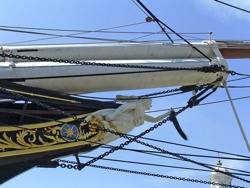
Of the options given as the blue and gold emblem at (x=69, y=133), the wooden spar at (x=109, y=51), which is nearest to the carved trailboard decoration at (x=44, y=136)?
the blue and gold emblem at (x=69, y=133)

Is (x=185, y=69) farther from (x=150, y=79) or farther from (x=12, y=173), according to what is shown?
(x=12, y=173)

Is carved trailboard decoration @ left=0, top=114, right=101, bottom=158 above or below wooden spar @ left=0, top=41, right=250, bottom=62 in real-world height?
below

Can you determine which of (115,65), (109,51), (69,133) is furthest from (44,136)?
(109,51)

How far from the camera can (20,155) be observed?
7.88 metres

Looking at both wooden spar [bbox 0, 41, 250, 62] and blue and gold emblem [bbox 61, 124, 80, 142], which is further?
wooden spar [bbox 0, 41, 250, 62]

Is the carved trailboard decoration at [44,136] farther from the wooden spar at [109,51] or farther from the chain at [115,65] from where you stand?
the wooden spar at [109,51]

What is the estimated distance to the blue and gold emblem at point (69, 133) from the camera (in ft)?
26.4

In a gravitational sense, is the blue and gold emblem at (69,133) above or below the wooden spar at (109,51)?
below

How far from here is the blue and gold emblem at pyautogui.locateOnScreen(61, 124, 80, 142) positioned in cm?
805

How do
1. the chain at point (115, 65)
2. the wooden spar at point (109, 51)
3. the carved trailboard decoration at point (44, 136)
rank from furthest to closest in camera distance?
the wooden spar at point (109, 51) → the carved trailboard decoration at point (44, 136) → the chain at point (115, 65)

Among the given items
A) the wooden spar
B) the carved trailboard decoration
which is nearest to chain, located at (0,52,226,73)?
the wooden spar

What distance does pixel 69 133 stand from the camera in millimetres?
8070

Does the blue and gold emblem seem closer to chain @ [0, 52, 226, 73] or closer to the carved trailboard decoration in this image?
the carved trailboard decoration

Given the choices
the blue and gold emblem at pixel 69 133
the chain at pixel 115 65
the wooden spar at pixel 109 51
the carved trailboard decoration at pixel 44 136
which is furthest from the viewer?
the wooden spar at pixel 109 51
